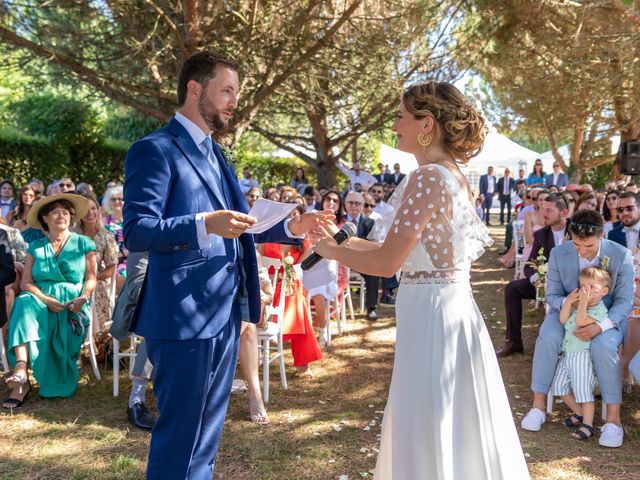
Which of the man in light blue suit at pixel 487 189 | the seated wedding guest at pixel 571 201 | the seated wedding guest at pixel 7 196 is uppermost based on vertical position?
the man in light blue suit at pixel 487 189

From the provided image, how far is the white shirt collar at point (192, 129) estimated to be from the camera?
2.69 m

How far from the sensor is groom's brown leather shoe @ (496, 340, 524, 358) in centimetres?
684

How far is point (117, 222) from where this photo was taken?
7680mm

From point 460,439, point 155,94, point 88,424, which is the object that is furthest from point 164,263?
point 155,94

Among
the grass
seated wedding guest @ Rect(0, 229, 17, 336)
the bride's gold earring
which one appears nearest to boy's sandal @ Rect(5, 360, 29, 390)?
the grass

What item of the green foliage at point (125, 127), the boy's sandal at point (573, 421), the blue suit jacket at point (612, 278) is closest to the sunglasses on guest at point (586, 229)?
the blue suit jacket at point (612, 278)

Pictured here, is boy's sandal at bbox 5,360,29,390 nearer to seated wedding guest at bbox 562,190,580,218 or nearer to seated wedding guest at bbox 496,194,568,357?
seated wedding guest at bbox 496,194,568,357

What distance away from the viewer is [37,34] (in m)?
9.14

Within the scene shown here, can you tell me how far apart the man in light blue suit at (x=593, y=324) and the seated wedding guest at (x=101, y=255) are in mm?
4125

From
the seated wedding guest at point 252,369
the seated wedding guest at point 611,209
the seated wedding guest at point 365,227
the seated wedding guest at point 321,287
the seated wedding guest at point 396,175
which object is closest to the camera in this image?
the seated wedding guest at point 252,369

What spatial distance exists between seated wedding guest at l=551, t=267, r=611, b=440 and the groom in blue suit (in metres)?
3.10

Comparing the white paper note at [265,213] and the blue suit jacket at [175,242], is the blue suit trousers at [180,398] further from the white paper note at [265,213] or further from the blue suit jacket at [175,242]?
the white paper note at [265,213]

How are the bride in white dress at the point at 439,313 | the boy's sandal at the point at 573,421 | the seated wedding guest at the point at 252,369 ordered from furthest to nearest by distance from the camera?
the boy's sandal at the point at 573,421 → the seated wedding guest at the point at 252,369 → the bride in white dress at the point at 439,313

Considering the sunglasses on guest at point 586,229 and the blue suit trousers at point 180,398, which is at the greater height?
the sunglasses on guest at point 586,229
